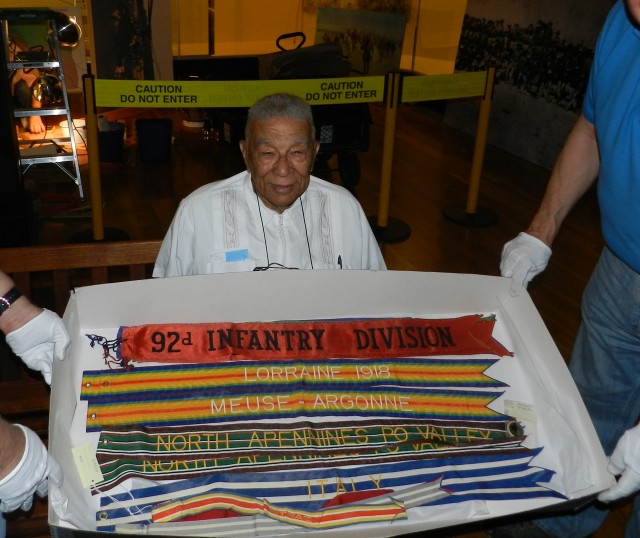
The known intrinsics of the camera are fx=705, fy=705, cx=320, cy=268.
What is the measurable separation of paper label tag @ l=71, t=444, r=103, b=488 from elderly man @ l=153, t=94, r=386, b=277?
104cm

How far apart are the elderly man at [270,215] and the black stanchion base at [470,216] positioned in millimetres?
3659

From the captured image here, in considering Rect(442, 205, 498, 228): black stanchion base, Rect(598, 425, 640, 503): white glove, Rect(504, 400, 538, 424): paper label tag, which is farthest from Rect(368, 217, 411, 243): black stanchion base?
Rect(598, 425, 640, 503): white glove

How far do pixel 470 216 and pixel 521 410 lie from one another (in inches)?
181

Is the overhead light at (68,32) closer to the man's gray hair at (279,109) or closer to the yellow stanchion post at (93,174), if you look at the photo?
the yellow stanchion post at (93,174)

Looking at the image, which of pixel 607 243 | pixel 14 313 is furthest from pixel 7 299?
pixel 607 243

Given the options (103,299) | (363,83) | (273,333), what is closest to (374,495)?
(273,333)

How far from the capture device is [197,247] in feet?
8.52

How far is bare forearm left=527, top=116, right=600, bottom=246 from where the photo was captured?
233 cm

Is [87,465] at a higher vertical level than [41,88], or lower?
higher

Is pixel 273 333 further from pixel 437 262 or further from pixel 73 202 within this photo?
pixel 73 202

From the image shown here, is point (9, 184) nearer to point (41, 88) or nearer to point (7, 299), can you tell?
point (41, 88)

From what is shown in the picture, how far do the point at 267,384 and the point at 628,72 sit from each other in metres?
1.33

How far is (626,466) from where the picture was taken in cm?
163

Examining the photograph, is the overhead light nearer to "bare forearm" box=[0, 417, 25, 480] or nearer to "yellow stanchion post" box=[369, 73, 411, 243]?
"yellow stanchion post" box=[369, 73, 411, 243]
